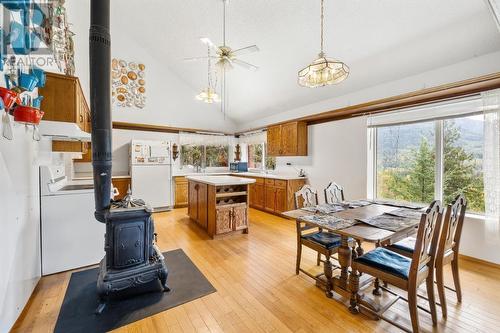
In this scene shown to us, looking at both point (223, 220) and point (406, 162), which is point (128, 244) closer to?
point (223, 220)

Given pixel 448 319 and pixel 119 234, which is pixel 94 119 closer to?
pixel 119 234

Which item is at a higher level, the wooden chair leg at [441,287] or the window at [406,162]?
the window at [406,162]

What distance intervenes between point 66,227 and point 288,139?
4.26m

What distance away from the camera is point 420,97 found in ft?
10.2

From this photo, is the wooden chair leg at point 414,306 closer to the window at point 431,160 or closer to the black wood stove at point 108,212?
the black wood stove at point 108,212

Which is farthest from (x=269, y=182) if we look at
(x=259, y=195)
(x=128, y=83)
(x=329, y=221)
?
(x=128, y=83)

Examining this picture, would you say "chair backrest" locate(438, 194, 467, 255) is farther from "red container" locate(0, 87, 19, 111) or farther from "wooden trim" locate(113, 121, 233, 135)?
"wooden trim" locate(113, 121, 233, 135)

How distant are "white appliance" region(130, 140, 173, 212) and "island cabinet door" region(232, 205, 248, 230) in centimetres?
260

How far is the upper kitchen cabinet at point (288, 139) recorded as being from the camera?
16.1ft

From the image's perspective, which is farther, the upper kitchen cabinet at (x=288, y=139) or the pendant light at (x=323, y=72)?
the upper kitchen cabinet at (x=288, y=139)

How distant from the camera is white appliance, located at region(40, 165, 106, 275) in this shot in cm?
242

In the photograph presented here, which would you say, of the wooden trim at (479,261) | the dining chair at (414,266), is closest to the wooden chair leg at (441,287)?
the dining chair at (414,266)

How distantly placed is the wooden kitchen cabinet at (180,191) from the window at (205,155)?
0.86 m

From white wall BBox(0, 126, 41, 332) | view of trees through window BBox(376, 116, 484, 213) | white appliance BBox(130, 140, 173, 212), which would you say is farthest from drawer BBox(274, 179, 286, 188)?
white wall BBox(0, 126, 41, 332)
